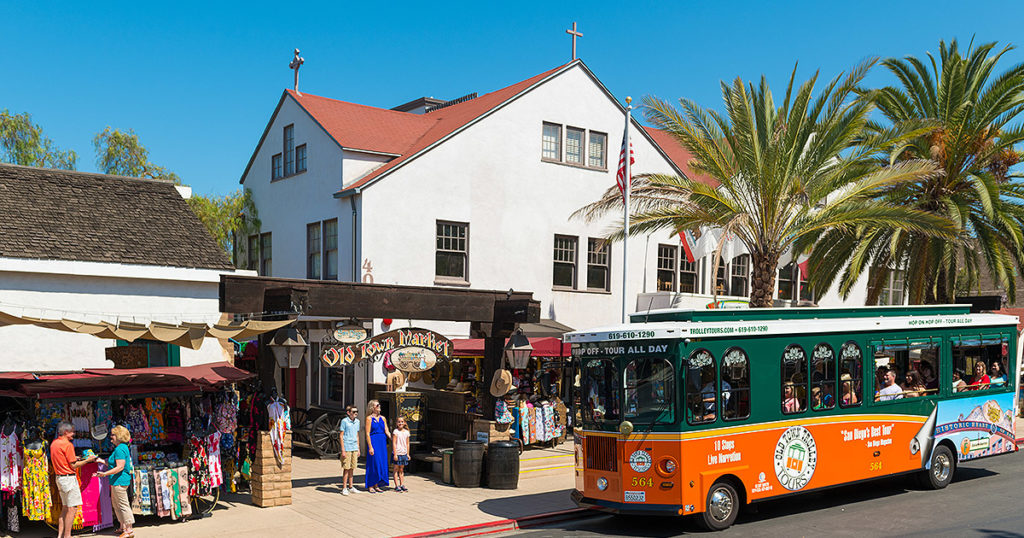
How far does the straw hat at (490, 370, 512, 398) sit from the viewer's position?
1688 centimetres

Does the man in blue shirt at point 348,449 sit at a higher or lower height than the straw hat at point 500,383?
lower

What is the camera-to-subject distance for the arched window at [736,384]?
12523 millimetres

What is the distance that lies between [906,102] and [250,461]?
732 inches

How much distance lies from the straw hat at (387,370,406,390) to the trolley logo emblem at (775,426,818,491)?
31.3ft

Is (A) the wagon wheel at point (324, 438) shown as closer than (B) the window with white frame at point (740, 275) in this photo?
Yes

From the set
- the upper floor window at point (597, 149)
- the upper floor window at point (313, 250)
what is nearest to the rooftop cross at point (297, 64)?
the upper floor window at point (313, 250)

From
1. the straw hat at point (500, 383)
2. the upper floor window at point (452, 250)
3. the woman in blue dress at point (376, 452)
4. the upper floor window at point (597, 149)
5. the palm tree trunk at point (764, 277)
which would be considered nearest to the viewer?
the woman in blue dress at point (376, 452)

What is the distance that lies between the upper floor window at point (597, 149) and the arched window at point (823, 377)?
13.5m

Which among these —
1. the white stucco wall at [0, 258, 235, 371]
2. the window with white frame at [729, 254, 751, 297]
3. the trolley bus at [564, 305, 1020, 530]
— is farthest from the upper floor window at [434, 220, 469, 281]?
the window with white frame at [729, 254, 751, 297]

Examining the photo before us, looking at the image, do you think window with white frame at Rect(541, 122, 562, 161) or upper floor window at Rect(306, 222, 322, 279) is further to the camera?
window with white frame at Rect(541, 122, 562, 161)

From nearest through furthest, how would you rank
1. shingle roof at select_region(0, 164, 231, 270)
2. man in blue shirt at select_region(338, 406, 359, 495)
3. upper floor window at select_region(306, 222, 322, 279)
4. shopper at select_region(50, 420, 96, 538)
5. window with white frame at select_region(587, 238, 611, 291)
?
shopper at select_region(50, 420, 96, 538), man in blue shirt at select_region(338, 406, 359, 495), shingle roof at select_region(0, 164, 231, 270), upper floor window at select_region(306, 222, 322, 279), window with white frame at select_region(587, 238, 611, 291)

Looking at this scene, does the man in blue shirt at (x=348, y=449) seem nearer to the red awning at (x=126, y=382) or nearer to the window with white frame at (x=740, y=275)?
the red awning at (x=126, y=382)

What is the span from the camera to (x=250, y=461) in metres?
14.6

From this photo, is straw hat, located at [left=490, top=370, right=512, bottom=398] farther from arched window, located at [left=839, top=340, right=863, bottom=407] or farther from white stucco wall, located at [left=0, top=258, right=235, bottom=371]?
white stucco wall, located at [left=0, top=258, right=235, bottom=371]
